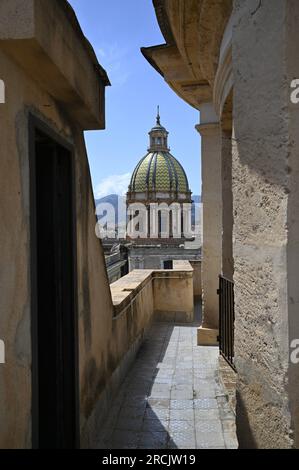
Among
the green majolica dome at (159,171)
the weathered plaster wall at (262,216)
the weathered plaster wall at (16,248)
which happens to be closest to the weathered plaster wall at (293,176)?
the weathered plaster wall at (262,216)

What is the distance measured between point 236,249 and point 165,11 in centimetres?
276

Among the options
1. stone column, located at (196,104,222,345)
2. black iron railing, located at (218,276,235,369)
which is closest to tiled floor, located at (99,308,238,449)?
stone column, located at (196,104,222,345)

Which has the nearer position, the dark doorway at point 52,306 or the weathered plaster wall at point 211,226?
the dark doorway at point 52,306

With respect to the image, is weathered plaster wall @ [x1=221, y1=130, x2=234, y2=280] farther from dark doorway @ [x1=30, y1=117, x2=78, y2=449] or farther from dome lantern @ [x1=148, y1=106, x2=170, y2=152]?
dome lantern @ [x1=148, y1=106, x2=170, y2=152]

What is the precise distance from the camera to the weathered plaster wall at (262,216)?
2072mm

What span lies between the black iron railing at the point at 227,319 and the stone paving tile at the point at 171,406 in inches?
27.0

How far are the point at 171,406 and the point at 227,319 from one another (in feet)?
4.18

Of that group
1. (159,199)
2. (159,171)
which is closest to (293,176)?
(159,199)

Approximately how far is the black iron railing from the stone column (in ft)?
8.35

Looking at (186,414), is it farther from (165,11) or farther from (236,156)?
(165,11)

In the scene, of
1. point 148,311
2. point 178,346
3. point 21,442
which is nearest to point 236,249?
point 21,442

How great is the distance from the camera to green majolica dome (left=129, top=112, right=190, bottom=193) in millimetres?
52625

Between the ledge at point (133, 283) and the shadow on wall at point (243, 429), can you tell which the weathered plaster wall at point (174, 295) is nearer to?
the ledge at point (133, 283)

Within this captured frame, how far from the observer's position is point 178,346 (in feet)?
23.0
